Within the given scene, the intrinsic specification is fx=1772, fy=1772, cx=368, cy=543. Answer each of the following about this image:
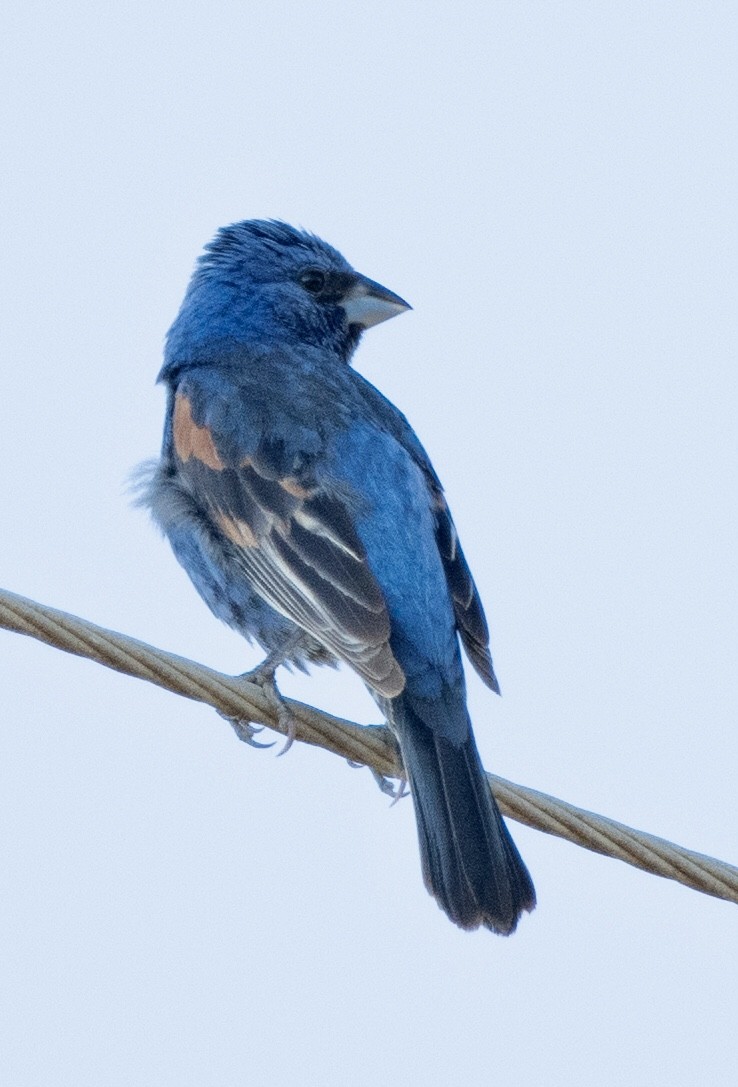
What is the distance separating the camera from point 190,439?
6699mm

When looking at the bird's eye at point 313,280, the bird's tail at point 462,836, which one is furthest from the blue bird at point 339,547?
the bird's eye at point 313,280

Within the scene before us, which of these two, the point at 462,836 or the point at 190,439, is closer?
the point at 462,836

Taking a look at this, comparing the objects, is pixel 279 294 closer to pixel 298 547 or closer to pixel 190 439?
pixel 190 439

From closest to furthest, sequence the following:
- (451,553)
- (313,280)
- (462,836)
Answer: (462,836), (451,553), (313,280)

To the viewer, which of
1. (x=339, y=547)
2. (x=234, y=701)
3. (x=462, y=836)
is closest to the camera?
(x=234, y=701)

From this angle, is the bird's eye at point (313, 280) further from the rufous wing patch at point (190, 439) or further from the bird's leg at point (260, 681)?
the bird's leg at point (260, 681)

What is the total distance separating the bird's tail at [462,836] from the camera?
212 inches

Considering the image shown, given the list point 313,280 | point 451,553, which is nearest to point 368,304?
point 313,280

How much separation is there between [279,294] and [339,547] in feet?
7.83

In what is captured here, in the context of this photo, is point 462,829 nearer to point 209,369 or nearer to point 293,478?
point 293,478

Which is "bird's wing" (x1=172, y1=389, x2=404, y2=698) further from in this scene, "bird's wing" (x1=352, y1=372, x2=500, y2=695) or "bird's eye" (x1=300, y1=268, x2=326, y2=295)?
"bird's eye" (x1=300, y1=268, x2=326, y2=295)

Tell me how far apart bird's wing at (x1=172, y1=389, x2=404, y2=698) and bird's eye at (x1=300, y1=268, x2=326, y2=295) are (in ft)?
5.32

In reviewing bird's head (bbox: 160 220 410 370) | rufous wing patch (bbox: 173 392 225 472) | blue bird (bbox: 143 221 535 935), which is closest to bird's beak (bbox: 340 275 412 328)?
bird's head (bbox: 160 220 410 370)

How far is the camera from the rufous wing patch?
649 centimetres
